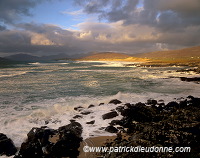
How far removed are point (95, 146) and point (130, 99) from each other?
8999 millimetres

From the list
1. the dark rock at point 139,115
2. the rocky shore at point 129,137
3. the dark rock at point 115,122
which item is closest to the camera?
the rocky shore at point 129,137

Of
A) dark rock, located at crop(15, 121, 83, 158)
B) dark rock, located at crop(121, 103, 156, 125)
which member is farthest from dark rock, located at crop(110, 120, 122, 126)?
dark rock, located at crop(15, 121, 83, 158)

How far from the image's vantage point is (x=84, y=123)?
9.44m

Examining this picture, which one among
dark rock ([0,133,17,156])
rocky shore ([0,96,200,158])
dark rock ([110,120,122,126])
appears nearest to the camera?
rocky shore ([0,96,200,158])

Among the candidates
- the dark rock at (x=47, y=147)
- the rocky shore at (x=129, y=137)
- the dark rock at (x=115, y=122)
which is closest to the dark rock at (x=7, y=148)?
the rocky shore at (x=129, y=137)

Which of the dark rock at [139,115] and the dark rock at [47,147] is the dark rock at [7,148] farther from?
the dark rock at [139,115]

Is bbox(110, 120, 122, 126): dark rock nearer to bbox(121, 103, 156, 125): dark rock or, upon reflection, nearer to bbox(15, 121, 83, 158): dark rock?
bbox(121, 103, 156, 125): dark rock

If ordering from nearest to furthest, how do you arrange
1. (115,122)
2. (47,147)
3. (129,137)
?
(47,147)
(129,137)
(115,122)

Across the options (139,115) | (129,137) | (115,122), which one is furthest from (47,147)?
(139,115)

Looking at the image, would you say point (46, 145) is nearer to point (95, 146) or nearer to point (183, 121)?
point (95, 146)

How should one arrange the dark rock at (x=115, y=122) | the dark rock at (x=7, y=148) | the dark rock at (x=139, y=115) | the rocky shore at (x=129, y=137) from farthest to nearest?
the dark rock at (x=139, y=115), the dark rock at (x=115, y=122), the dark rock at (x=7, y=148), the rocky shore at (x=129, y=137)

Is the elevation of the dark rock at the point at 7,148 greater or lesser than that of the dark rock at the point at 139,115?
lesser

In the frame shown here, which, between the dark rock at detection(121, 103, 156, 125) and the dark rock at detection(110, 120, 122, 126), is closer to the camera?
the dark rock at detection(110, 120, 122, 126)

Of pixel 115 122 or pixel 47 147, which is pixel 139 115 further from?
pixel 47 147
